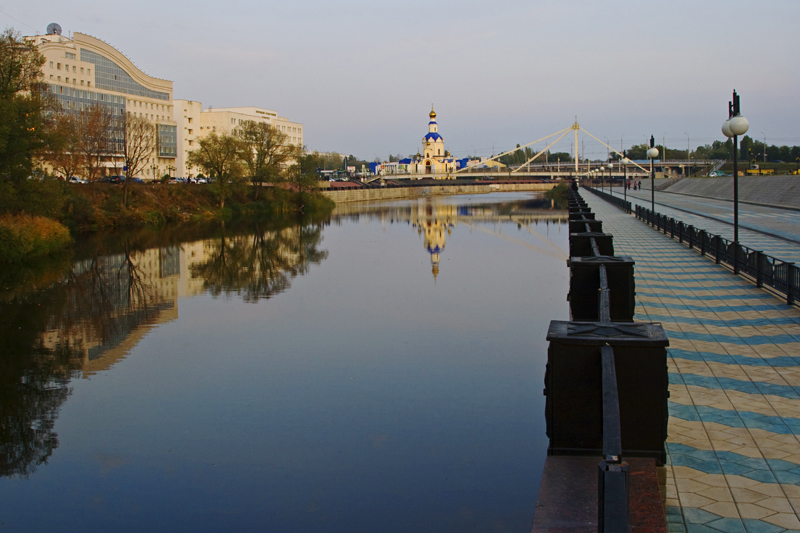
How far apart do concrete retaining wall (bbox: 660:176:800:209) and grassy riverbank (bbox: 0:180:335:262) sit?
29450 mm

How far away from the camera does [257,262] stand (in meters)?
24.6

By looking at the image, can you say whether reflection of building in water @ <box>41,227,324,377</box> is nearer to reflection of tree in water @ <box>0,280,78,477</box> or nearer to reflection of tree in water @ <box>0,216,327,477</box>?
reflection of tree in water @ <box>0,216,327,477</box>

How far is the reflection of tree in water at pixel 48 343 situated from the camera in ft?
26.8

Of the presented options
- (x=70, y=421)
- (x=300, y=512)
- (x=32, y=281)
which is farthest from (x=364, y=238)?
(x=300, y=512)

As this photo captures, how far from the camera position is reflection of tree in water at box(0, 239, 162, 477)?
321 inches

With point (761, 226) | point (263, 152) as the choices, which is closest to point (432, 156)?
point (263, 152)

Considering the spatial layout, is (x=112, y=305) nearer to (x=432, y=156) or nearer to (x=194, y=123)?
(x=194, y=123)

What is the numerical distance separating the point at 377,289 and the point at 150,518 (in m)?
12.2

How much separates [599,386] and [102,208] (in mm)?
37926

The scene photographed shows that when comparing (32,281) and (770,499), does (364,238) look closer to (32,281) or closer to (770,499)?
(32,281)

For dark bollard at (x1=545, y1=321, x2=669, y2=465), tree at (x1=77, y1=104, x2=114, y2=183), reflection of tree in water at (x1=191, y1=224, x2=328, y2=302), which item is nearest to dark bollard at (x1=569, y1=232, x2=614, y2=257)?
dark bollard at (x1=545, y1=321, x2=669, y2=465)

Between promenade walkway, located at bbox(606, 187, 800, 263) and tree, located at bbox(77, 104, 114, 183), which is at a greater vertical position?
tree, located at bbox(77, 104, 114, 183)

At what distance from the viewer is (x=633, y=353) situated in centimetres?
405

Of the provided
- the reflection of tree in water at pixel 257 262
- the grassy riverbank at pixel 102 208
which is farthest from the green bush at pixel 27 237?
the reflection of tree in water at pixel 257 262
